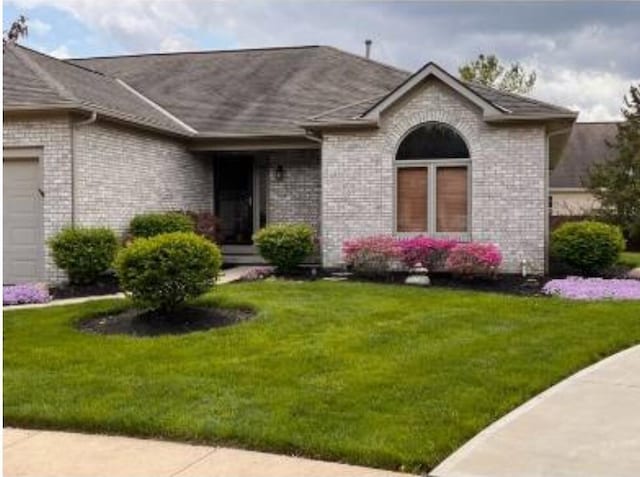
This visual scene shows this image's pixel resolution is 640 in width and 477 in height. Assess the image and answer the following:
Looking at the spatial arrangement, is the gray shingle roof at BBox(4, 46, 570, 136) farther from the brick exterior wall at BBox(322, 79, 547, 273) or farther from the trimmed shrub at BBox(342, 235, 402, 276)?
the trimmed shrub at BBox(342, 235, 402, 276)

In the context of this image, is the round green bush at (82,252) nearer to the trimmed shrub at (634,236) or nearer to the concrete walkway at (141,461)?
the concrete walkway at (141,461)

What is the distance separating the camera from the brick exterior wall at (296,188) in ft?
62.2

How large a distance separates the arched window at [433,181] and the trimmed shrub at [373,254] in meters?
0.99

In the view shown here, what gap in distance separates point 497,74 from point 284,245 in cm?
3137

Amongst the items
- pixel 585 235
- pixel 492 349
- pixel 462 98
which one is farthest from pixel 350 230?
pixel 492 349

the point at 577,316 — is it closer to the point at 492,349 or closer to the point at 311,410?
the point at 492,349

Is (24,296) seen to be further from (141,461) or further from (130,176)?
(141,461)

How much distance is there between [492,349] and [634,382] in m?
1.56

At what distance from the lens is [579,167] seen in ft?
134

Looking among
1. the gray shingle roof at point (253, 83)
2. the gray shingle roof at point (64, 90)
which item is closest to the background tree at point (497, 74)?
the gray shingle roof at point (253, 83)

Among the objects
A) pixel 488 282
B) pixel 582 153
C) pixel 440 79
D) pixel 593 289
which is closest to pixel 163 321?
pixel 488 282

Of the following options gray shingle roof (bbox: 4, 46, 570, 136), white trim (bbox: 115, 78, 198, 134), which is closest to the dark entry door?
gray shingle roof (bbox: 4, 46, 570, 136)

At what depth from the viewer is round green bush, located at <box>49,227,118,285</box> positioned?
1420 cm

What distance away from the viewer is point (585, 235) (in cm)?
1538
